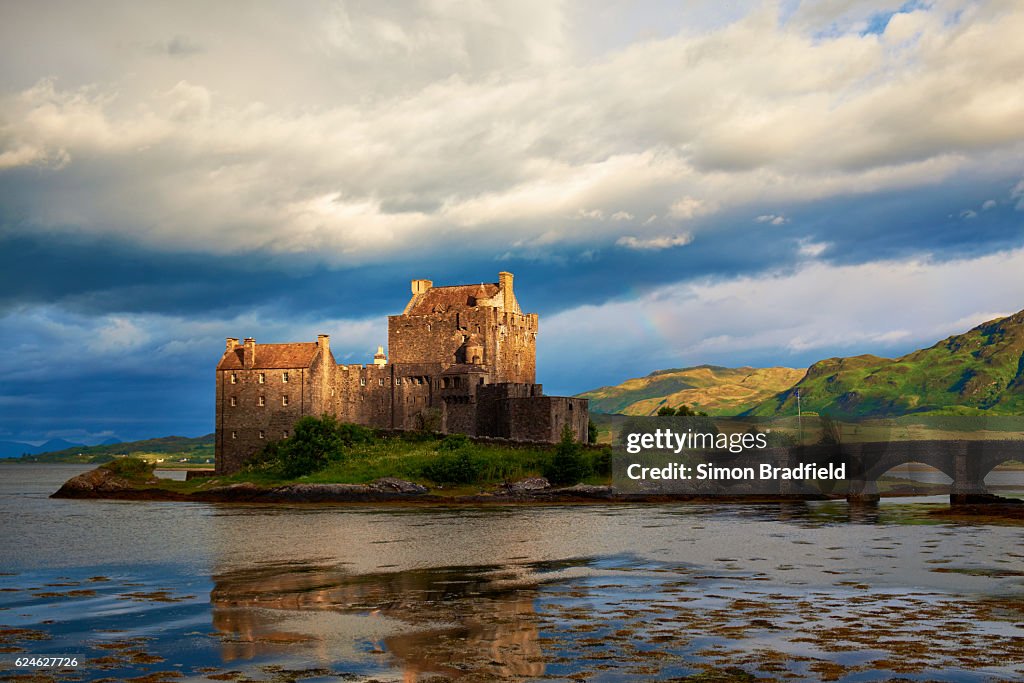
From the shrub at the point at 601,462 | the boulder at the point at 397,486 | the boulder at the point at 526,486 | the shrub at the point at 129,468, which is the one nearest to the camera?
the boulder at the point at 397,486

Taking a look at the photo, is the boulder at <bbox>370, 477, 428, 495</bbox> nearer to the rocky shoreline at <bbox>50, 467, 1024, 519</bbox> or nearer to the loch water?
the rocky shoreline at <bbox>50, 467, 1024, 519</bbox>

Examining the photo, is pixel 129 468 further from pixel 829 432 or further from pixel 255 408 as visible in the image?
pixel 829 432

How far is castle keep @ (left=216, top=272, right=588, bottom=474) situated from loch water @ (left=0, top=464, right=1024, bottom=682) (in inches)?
1545

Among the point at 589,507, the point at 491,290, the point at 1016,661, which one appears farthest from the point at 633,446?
the point at 1016,661

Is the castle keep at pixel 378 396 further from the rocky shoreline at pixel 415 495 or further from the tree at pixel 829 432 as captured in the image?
the tree at pixel 829 432

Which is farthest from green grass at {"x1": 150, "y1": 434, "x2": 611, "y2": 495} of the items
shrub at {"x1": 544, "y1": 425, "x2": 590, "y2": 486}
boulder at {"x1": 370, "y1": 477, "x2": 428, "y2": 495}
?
boulder at {"x1": 370, "y1": 477, "x2": 428, "y2": 495}

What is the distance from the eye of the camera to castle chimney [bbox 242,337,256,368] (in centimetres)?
10200

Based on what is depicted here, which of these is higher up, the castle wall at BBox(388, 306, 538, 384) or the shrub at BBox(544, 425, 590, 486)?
the castle wall at BBox(388, 306, 538, 384)

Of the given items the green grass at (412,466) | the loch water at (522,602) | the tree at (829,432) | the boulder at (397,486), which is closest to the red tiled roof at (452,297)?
the green grass at (412,466)

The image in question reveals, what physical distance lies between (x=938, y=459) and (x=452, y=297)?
183 ft

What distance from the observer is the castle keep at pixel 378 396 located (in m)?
99.8

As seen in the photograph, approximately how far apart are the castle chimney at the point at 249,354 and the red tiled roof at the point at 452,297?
64.9ft

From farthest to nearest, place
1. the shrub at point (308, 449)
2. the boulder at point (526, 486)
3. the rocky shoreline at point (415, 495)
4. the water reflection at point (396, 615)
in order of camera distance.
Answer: the shrub at point (308, 449) < the boulder at point (526, 486) < the rocky shoreline at point (415, 495) < the water reflection at point (396, 615)

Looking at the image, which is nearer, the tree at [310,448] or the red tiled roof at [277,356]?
the tree at [310,448]
